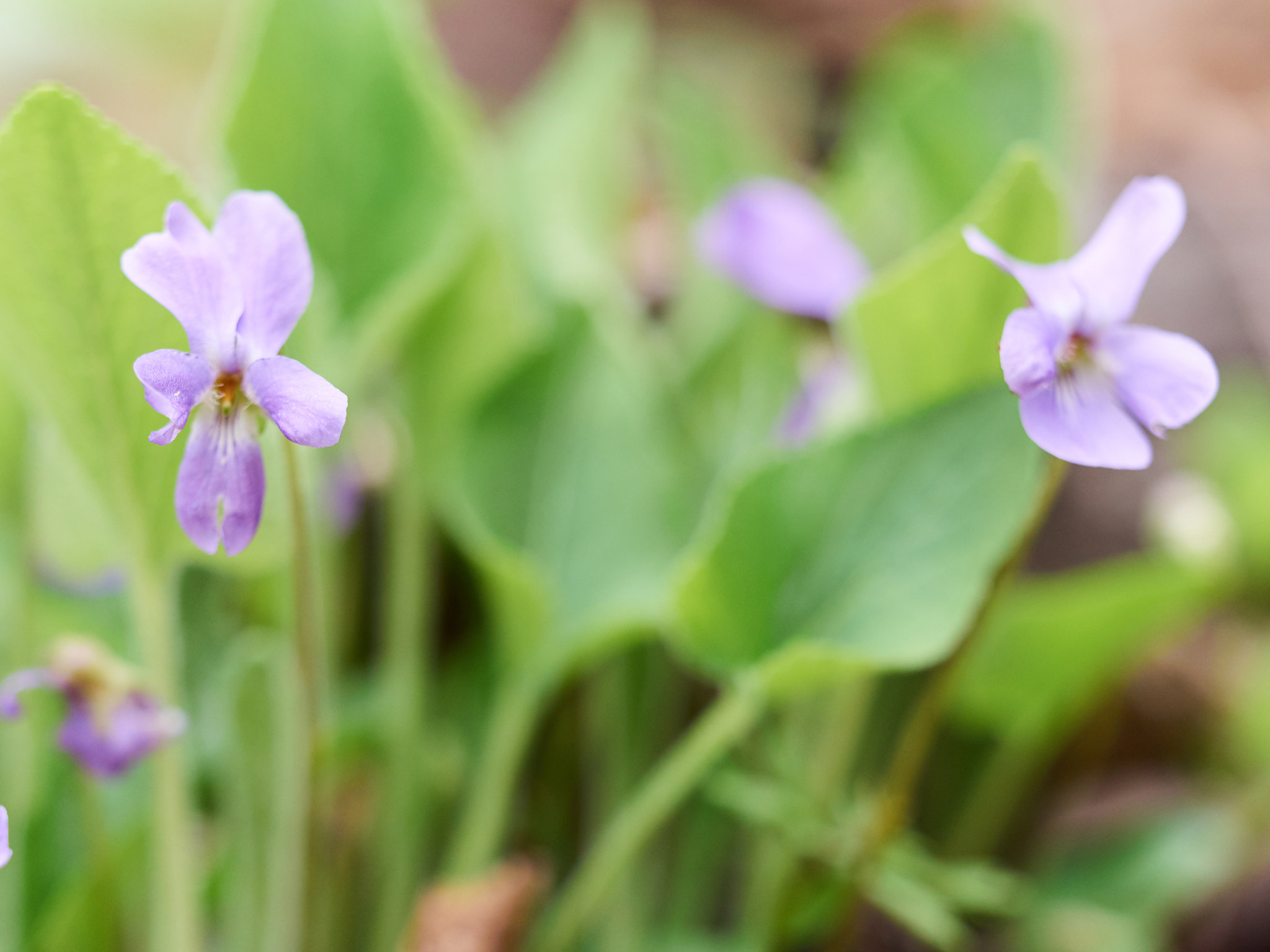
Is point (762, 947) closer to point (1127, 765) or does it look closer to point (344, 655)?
point (344, 655)

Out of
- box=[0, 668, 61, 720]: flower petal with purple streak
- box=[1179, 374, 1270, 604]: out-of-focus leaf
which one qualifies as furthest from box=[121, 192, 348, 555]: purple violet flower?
box=[1179, 374, 1270, 604]: out-of-focus leaf

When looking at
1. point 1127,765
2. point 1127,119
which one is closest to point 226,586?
point 1127,765

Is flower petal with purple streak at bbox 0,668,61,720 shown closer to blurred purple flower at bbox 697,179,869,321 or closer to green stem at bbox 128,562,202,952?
green stem at bbox 128,562,202,952

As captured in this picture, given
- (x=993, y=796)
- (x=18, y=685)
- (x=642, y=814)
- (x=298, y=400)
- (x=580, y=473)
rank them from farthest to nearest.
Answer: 1. (x=993, y=796)
2. (x=580, y=473)
3. (x=642, y=814)
4. (x=18, y=685)
5. (x=298, y=400)

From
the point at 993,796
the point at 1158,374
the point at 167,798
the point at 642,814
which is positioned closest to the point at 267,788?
the point at 167,798

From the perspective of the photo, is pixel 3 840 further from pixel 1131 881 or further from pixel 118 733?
pixel 1131 881

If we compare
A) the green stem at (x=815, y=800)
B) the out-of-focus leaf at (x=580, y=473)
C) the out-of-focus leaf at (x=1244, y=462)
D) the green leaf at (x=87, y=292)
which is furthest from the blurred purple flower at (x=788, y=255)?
the out-of-focus leaf at (x=1244, y=462)

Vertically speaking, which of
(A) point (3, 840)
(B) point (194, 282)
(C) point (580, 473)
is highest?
(C) point (580, 473)
